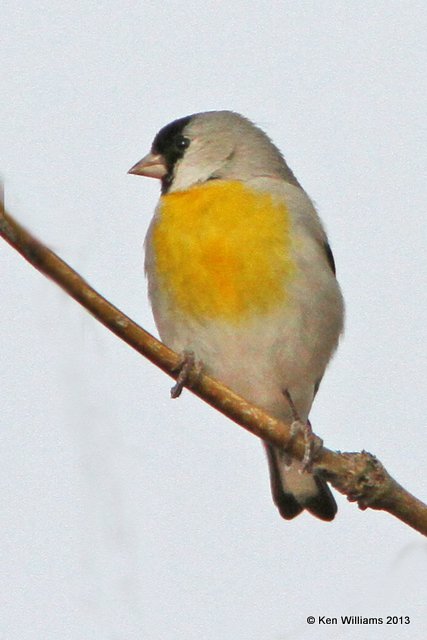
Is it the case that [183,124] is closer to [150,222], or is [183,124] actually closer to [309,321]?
[150,222]

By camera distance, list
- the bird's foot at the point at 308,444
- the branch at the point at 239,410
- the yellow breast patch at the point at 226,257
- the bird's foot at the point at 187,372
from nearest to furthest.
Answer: the branch at the point at 239,410
the bird's foot at the point at 187,372
the bird's foot at the point at 308,444
the yellow breast patch at the point at 226,257

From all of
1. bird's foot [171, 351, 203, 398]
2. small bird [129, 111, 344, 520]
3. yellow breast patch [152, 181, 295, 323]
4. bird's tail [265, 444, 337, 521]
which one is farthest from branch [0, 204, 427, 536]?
bird's tail [265, 444, 337, 521]

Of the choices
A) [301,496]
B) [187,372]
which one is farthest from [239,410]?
[301,496]

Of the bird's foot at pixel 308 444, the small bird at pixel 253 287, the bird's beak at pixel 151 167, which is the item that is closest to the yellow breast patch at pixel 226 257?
the small bird at pixel 253 287

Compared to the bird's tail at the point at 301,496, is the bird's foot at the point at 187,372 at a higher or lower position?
lower

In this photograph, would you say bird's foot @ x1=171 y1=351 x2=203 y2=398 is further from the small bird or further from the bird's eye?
the bird's eye

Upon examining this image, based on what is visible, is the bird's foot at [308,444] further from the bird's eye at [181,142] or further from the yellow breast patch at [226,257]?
the bird's eye at [181,142]

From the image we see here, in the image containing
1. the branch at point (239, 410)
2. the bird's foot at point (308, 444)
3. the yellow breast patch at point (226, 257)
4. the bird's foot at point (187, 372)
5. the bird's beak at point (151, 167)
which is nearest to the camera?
the branch at point (239, 410)
